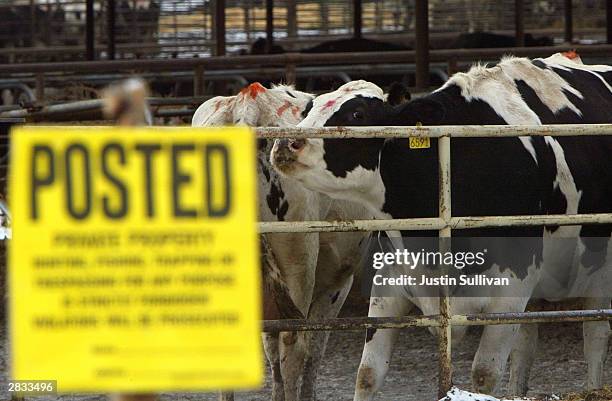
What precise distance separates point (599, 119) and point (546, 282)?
2.84 ft

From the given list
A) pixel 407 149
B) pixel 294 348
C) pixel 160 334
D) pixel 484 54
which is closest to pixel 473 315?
pixel 407 149

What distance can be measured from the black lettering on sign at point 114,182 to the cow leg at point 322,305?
412 cm

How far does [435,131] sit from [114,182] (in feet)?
9.81

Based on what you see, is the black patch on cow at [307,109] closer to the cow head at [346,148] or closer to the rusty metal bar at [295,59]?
the cow head at [346,148]

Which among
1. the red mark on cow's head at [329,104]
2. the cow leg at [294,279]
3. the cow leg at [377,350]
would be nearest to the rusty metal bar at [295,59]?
the cow leg at [294,279]

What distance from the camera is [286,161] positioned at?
17.0 feet

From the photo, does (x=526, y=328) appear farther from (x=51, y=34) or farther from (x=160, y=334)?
(x=51, y=34)

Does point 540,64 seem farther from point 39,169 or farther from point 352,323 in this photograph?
point 39,169

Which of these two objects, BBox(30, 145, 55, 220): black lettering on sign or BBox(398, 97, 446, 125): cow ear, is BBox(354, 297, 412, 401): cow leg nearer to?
BBox(398, 97, 446, 125): cow ear

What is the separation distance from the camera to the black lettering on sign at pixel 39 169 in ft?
7.52

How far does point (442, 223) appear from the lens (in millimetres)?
5121

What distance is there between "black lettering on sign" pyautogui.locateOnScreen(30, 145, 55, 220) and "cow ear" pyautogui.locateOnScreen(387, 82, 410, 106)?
11.2 ft

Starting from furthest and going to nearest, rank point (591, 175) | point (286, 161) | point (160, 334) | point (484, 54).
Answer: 1. point (484, 54)
2. point (591, 175)
3. point (286, 161)
4. point (160, 334)

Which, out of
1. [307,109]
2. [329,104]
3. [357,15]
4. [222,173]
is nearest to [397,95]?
[329,104]
